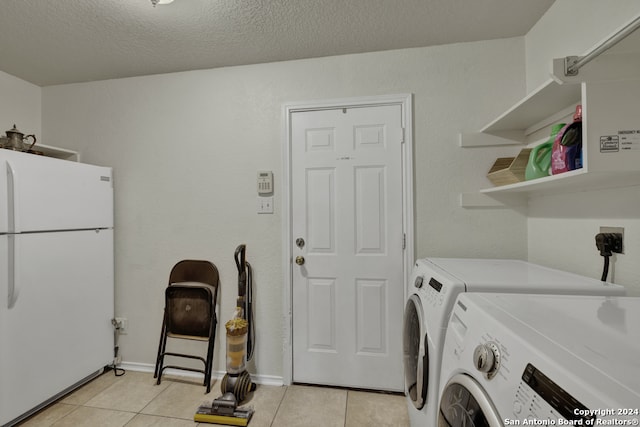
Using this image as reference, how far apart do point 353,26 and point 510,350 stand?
6.11 feet

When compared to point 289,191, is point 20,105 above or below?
above

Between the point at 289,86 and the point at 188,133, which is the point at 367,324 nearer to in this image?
the point at 289,86

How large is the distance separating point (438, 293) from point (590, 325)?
1.68ft

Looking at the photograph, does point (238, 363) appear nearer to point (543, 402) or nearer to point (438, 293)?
point (438, 293)

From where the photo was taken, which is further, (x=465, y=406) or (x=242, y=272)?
(x=242, y=272)

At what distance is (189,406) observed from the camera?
6.28 ft

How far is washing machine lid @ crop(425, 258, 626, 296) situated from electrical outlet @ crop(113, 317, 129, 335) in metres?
2.47

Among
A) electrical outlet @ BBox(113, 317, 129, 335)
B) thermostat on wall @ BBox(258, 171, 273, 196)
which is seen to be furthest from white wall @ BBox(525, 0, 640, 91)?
electrical outlet @ BBox(113, 317, 129, 335)

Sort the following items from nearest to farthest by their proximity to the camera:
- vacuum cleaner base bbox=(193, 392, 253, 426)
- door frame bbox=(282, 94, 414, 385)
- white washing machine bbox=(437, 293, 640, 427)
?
1. white washing machine bbox=(437, 293, 640, 427)
2. vacuum cleaner base bbox=(193, 392, 253, 426)
3. door frame bbox=(282, 94, 414, 385)

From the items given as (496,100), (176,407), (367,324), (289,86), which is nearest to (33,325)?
(176,407)

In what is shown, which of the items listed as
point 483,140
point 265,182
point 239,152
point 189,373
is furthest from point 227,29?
point 189,373

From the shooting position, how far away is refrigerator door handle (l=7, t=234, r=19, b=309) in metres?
1.69

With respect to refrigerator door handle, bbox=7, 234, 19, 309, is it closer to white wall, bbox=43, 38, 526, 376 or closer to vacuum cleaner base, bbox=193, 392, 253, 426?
white wall, bbox=43, 38, 526, 376

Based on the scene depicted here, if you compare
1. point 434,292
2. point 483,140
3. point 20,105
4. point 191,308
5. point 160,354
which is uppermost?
point 20,105
